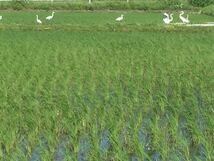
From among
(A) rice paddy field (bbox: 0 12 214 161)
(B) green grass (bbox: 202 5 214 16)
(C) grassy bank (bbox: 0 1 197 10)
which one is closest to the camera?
(A) rice paddy field (bbox: 0 12 214 161)

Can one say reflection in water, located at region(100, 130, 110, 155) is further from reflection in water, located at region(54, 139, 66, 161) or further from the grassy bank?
the grassy bank

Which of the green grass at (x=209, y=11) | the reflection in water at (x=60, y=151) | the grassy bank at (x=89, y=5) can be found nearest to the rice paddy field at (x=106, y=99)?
the reflection in water at (x=60, y=151)

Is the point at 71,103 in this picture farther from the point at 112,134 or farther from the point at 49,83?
the point at 112,134

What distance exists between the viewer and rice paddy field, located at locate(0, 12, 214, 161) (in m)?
8.62

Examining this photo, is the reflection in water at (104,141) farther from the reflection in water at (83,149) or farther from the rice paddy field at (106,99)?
the reflection in water at (83,149)

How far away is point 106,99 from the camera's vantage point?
11.4 m

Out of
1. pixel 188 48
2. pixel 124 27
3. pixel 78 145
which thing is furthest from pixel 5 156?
pixel 124 27

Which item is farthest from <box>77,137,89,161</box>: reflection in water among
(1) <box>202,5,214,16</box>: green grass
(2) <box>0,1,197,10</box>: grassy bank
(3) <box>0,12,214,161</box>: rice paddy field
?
(2) <box>0,1,197,10</box>: grassy bank

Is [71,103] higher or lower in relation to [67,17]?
higher

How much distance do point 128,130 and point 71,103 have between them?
2.15 metres

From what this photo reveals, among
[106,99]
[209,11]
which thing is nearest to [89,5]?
[209,11]

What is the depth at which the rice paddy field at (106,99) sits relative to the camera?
28.3 feet

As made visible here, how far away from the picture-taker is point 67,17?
3138 cm

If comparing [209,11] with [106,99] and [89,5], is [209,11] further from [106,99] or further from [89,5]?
[106,99]
